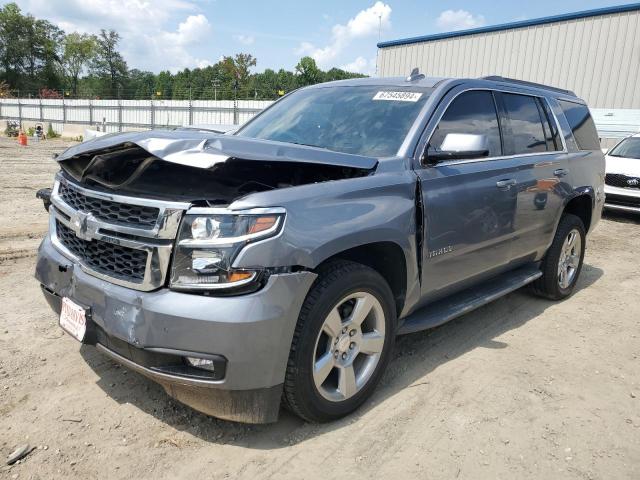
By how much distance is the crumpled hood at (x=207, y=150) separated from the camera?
7.71 feet

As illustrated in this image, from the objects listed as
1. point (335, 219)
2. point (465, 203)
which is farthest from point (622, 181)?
point (335, 219)

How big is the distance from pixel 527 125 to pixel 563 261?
1.48 m

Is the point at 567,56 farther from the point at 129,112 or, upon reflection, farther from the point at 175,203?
the point at 129,112

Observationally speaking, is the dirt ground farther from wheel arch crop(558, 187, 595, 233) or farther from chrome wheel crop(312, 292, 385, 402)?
wheel arch crop(558, 187, 595, 233)

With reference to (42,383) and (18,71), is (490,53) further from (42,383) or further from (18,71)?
(18,71)

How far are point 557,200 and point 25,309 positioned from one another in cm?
450

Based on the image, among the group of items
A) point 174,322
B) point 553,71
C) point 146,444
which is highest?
point 553,71

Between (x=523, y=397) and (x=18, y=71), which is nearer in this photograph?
(x=523, y=397)

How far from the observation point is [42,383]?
3.07 meters

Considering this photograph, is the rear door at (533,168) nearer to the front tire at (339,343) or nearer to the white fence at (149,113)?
the front tire at (339,343)

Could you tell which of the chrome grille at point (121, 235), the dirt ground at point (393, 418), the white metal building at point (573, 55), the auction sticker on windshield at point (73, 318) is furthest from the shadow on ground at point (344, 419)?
the white metal building at point (573, 55)

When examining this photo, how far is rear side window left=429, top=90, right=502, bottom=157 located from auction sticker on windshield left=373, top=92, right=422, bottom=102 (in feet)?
0.77

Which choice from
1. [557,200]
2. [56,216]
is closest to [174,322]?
[56,216]

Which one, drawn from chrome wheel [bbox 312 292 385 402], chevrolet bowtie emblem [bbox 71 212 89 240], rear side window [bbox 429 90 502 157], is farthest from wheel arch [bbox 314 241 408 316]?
chevrolet bowtie emblem [bbox 71 212 89 240]
